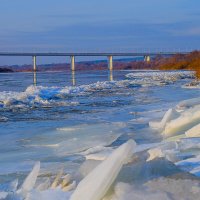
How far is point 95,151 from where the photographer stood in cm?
632

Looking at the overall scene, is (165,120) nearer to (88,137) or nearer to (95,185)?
(88,137)

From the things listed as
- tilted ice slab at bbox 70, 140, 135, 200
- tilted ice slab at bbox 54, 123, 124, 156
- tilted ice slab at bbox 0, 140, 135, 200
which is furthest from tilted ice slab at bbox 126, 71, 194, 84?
tilted ice slab at bbox 70, 140, 135, 200

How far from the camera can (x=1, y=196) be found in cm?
346

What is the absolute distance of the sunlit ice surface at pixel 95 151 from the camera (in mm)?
3146

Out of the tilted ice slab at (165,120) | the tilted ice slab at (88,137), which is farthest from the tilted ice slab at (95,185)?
the tilted ice slab at (165,120)

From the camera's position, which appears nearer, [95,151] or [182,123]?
[95,151]

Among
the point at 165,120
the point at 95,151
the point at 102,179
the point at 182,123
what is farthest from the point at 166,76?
the point at 102,179

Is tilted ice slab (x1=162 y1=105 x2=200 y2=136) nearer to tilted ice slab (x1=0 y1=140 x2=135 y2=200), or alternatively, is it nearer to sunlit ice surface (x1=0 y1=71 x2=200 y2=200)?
sunlit ice surface (x1=0 y1=71 x2=200 y2=200)

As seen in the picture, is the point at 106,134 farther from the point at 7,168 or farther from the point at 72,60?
the point at 72,60

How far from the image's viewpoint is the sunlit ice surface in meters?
3.15

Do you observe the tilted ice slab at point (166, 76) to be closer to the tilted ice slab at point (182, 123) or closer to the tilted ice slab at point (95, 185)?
the tilted ice slab at point (182, 123)

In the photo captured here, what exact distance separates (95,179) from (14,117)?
345 inches

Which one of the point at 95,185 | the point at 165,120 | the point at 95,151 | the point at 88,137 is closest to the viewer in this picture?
the point at 95,185

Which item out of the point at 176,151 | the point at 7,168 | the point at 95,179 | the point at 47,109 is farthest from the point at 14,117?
the point at 95,179
